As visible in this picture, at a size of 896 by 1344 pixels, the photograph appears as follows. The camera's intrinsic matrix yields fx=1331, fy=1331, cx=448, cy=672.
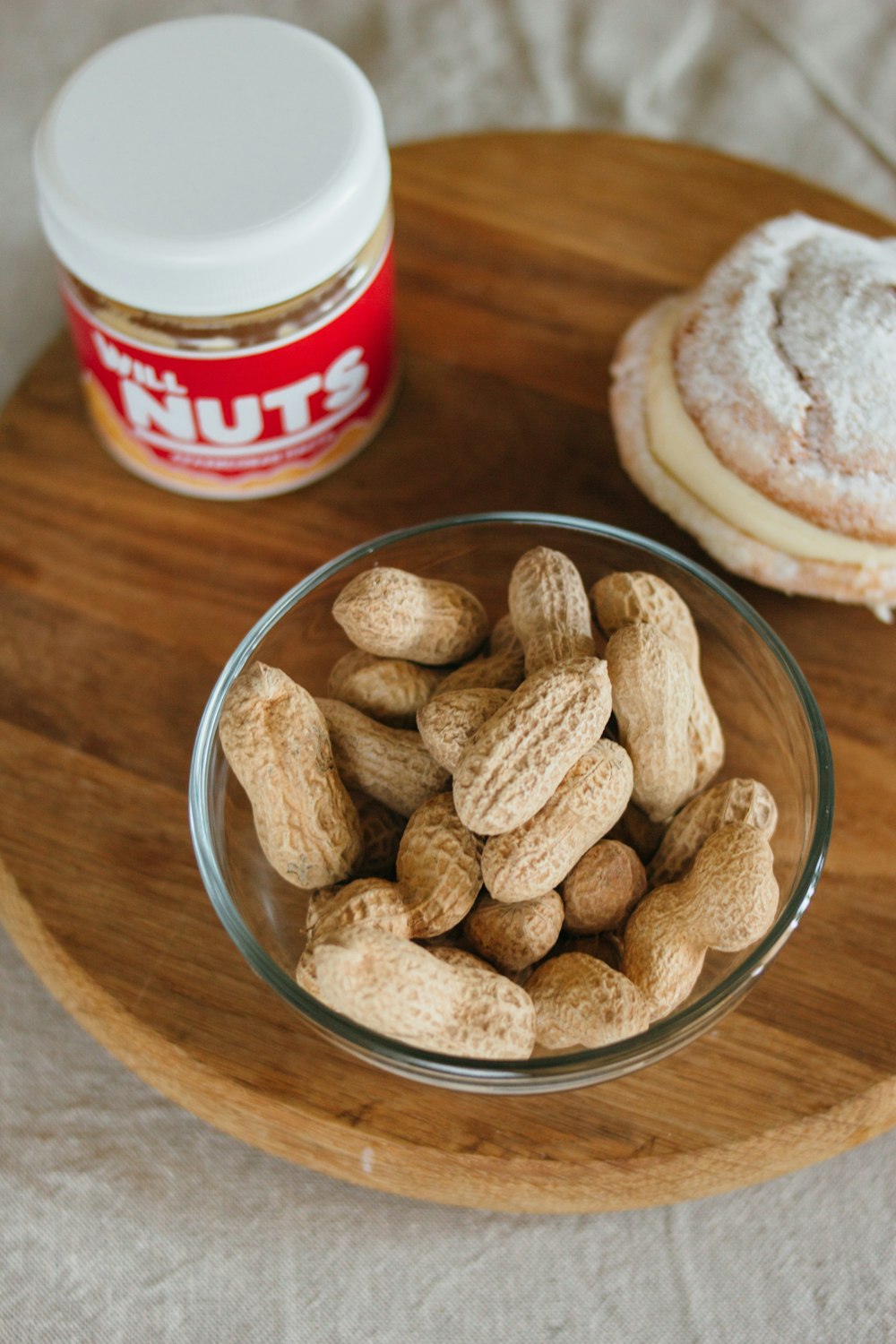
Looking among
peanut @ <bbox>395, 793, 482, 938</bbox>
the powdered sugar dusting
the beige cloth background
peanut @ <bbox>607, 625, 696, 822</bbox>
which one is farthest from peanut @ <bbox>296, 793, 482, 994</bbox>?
the powdered sugar dusting

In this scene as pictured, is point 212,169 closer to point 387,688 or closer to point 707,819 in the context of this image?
point 387,688

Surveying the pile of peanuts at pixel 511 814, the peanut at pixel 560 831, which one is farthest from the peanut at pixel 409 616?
the peanut at pixel 560 831

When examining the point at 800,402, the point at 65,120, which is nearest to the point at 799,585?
the point at 800,402

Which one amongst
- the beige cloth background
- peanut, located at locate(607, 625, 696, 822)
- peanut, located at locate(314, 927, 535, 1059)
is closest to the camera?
peanut, located at locate(314, 927, 535, 1059)

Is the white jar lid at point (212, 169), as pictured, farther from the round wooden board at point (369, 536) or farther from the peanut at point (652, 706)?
the peanut at point (652, 706)

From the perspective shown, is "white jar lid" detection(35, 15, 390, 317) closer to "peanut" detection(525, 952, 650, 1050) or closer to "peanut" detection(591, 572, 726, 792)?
"peanut" detection(591, 572, 726, 792)
